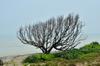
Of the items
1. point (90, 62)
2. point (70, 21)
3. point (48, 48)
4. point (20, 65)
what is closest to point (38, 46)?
point (48, 48)

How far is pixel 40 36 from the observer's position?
31.0 m

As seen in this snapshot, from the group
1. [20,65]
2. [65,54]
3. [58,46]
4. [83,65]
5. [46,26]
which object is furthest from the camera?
[58,46]

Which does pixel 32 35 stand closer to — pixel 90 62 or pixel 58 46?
pixel 58 46

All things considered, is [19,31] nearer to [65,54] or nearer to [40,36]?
[40,36]

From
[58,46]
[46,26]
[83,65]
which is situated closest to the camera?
[83,65]

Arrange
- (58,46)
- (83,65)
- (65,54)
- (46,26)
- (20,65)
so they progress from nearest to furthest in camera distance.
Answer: (83,65), (20,65), (65,54), (46,26), (58,46)

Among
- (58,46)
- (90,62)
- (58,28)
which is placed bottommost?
(58,46)

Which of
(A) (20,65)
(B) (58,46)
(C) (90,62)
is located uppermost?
(C) (90,62)

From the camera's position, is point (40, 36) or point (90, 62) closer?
point (90, 62)

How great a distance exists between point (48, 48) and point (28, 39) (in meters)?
1.93

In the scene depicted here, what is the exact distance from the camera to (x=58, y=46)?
32594mm

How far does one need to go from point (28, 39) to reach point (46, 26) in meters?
2.31

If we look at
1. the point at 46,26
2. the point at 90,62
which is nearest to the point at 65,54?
the point at 46,26

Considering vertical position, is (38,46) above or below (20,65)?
below
